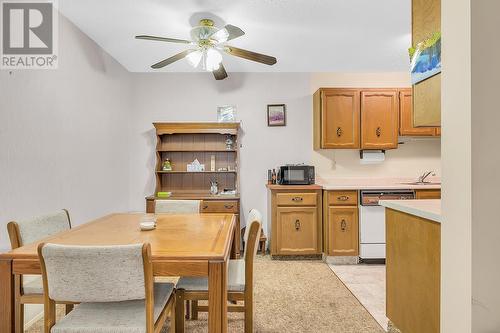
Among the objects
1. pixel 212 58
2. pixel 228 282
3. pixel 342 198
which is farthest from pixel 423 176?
pixel 228 282

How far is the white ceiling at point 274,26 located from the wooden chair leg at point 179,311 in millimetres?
2173

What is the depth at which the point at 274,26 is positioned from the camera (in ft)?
9.11

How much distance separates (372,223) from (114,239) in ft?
9.48

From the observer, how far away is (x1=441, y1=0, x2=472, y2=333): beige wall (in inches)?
34.4

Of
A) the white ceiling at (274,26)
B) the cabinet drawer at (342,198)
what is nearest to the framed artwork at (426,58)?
the white ceiling at (274,26)

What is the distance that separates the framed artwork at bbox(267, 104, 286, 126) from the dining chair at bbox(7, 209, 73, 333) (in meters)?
2.79

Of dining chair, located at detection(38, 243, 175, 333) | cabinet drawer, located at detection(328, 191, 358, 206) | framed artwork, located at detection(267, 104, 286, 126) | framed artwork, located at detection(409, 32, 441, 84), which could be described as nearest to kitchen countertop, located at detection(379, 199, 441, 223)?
framed artwork, located at detection(409, 32, 441, 84)

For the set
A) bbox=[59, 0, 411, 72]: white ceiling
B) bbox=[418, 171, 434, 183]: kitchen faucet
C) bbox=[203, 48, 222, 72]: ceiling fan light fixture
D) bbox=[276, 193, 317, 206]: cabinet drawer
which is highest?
bbox=[59, 0, 411, 72]: white ceiling

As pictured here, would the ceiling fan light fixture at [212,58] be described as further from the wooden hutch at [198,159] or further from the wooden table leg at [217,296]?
the wooden table leg at [217,296]

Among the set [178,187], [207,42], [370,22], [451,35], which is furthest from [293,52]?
[451,35]

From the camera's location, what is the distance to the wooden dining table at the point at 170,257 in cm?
135

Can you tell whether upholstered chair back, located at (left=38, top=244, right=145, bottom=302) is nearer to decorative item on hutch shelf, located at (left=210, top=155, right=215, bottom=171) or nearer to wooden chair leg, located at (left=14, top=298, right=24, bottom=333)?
wooden chair leg, located at (left=14, top=298, right=24, bottom=333)

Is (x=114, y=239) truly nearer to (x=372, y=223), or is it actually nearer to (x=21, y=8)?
(x=21, y=8)

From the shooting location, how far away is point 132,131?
13.5 ft
